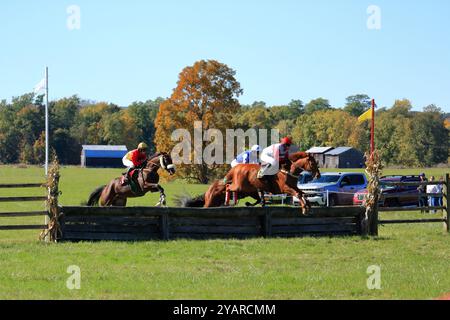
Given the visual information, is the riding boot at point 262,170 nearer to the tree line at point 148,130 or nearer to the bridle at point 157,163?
the bridle at point 157,163

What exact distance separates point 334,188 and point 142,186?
14.7 meters

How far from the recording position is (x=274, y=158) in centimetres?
1817

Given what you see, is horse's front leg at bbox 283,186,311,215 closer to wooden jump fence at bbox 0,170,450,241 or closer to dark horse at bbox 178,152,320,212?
dark horse at bbox 178,152,320,212

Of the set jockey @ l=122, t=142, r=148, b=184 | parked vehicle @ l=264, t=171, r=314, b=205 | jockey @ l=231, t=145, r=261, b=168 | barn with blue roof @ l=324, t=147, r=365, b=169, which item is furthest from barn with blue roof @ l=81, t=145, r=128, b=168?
jockey @ l=122, t=142, r=148, b=184

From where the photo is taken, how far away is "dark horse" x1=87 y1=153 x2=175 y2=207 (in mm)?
19406

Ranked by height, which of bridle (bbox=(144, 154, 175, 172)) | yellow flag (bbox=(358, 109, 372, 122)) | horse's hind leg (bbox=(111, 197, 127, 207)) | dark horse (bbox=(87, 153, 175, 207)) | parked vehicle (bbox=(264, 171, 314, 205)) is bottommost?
parked vehicle (bbox=(264, 171, 314, 205))

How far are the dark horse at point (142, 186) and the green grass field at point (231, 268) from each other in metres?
3.23

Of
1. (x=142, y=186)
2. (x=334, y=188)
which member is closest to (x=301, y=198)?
(x=142, y=186)

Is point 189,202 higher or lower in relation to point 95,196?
lower

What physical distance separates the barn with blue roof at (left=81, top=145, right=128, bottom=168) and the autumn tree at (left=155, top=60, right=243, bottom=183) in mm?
63667

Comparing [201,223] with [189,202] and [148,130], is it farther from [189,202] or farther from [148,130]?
[148,130]

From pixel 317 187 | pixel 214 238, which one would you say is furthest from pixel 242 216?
pixel 317 187

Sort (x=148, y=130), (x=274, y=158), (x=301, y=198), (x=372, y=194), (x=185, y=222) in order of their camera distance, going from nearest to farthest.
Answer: (x=185, y=222)
(x=301, y=198)
(x=274, y=158)
(x=372, y=194)
(x=148, y=130)
